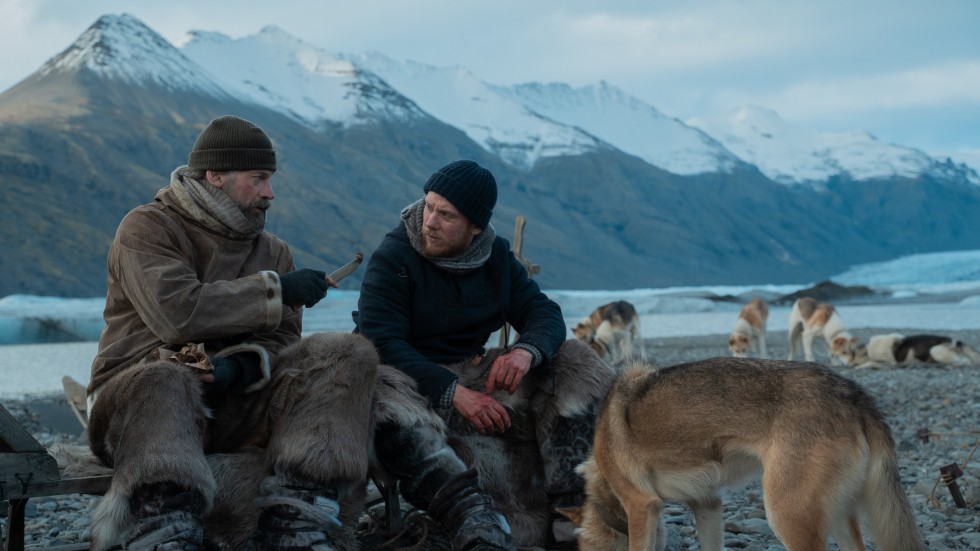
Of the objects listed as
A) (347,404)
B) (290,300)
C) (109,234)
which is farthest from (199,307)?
(109,234)

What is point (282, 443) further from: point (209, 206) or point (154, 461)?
point (209, 206)

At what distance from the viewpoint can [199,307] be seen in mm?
4375

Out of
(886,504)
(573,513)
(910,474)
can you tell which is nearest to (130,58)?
(910,474)

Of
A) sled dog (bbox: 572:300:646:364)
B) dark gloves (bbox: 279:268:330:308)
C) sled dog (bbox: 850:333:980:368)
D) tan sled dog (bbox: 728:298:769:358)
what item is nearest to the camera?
dark gloves (bbox: 279:268:330:308)

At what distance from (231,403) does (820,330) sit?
64.5 feet

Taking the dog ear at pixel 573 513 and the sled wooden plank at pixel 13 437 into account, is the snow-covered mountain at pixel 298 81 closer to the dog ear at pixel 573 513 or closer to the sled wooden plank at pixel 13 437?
the dog ear at pixel 573 513

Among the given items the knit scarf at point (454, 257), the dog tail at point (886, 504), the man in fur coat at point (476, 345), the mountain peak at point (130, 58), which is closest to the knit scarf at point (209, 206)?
the man in fur coat at point (476, 345)

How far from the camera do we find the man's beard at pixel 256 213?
494 centimetres

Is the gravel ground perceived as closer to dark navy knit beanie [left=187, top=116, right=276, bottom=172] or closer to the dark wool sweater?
the dark wool sweater

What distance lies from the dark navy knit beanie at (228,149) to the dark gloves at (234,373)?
99 cm

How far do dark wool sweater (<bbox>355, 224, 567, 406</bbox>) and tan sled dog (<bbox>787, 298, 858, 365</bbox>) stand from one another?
1678 cm

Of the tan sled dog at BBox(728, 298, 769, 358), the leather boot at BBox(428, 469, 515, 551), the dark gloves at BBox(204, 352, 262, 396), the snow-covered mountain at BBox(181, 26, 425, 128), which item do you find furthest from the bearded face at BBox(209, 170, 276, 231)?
the snow-covered mountain at BBox(181, 26, 425, 128)

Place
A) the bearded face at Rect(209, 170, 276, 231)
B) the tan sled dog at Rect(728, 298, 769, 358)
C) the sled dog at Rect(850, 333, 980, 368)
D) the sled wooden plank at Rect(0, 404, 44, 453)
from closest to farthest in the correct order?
the sled wooden plank at Rect(0, 404, 44, 453) → the bearded face at Rect(209, 170, 276, 231) → the sled dog at Rect(850, 333, 980, 368) → the tan sled dog at Rect(728, 298, 769, 358)

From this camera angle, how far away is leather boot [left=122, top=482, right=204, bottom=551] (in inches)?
149
